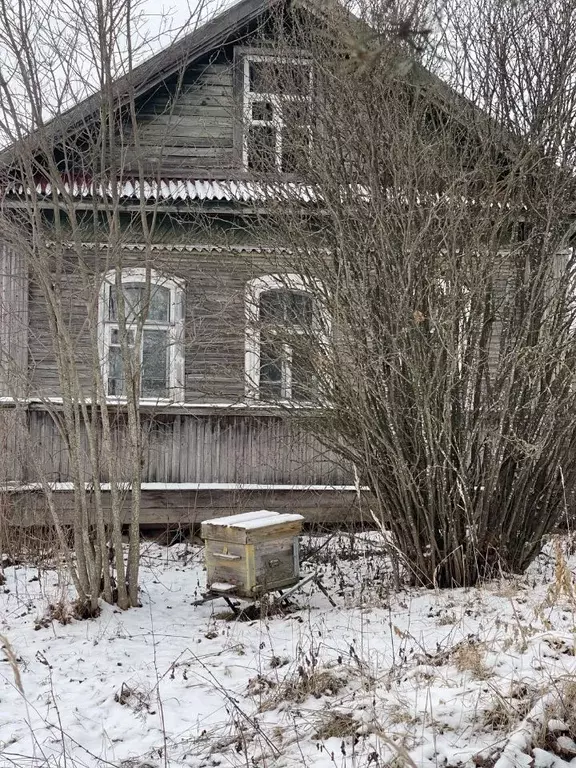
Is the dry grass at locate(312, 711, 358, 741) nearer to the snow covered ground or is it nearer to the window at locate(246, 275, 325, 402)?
the snow covered ground

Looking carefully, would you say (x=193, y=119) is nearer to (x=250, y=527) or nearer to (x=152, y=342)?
(x=152, y=342)

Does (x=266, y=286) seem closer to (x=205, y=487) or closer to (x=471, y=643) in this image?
(x=205, y=487)

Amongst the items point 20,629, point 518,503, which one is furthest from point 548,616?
point 20,629

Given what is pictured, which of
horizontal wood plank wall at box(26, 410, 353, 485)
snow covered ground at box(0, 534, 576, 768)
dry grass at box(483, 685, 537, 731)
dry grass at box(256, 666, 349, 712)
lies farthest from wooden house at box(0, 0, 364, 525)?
dry grass at box(483, 685, 537, 731)

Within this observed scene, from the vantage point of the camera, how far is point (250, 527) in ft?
19.3

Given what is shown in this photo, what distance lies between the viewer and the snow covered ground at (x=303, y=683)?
3539 millimetres

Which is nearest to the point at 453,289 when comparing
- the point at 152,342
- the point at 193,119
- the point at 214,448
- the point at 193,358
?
the point at 214,448

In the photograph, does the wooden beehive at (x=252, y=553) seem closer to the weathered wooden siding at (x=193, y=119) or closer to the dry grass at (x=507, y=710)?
the dry grass at (x=507, y=710)

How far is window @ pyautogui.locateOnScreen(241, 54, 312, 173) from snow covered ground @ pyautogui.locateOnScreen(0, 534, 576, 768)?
4.13 metres

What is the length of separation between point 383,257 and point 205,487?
3973 millimetres

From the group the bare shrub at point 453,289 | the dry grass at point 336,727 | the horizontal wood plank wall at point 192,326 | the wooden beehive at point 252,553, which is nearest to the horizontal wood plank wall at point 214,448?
the horizontal wood plank wall at point 192,326

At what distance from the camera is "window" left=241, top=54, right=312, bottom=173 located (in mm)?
7055

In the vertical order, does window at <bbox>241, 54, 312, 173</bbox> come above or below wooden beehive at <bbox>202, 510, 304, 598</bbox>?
above

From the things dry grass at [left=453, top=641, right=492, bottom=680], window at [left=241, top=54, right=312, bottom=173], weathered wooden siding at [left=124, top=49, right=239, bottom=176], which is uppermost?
weathered wooden siding at [left=124, top=49, right=239, bottom=176]
